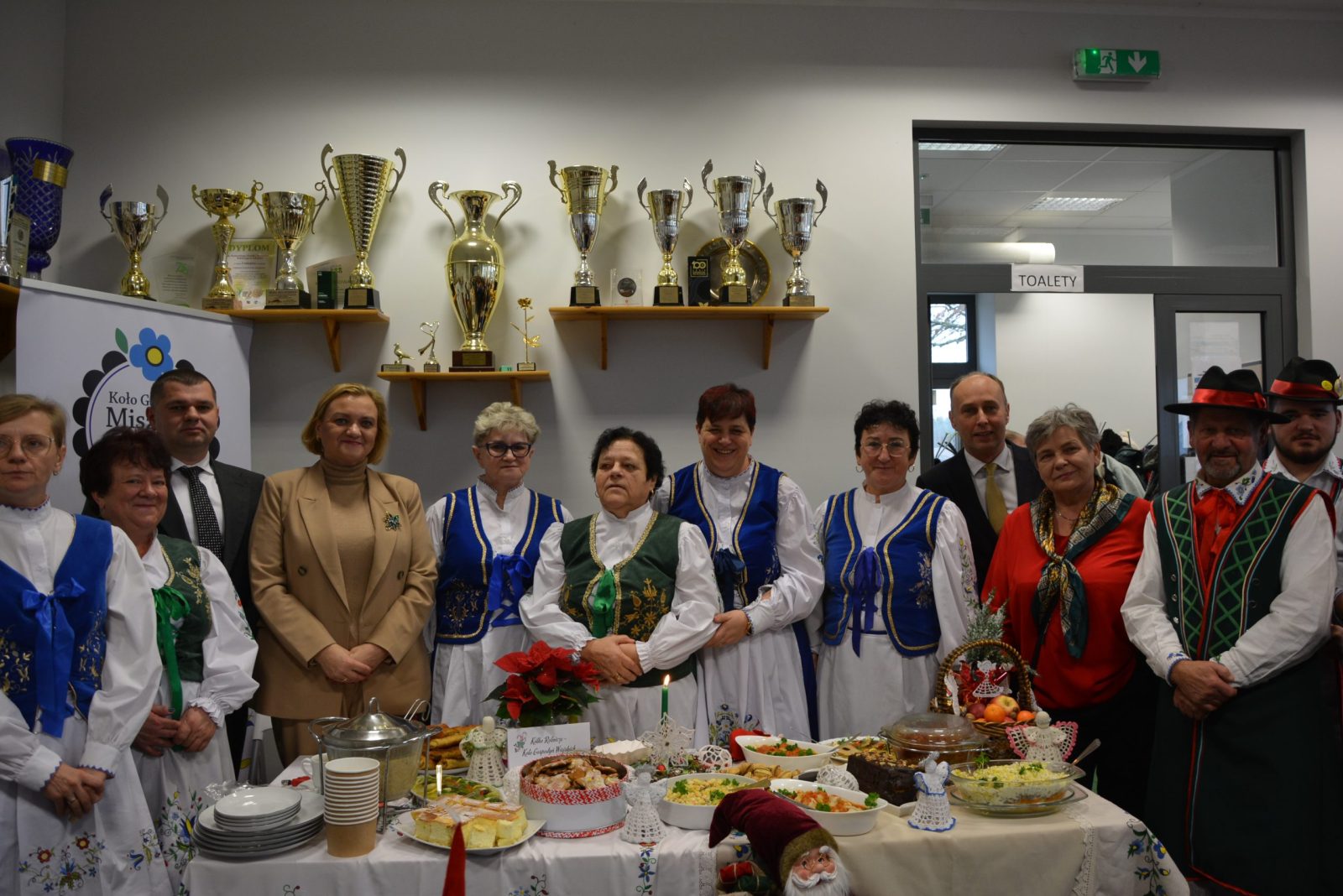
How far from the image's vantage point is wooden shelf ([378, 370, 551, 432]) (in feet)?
13.8

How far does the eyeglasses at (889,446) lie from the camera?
130 inches

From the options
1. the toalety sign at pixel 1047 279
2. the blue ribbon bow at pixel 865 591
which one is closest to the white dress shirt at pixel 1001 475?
the blue ribbon bow at pixel 865 591

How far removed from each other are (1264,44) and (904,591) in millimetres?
3499

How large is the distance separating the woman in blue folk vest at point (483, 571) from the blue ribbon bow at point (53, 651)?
114 centimetres

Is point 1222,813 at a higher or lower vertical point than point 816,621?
lower

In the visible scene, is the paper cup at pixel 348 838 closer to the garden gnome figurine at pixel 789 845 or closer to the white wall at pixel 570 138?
the garden gnome figurine at pixel 789 845

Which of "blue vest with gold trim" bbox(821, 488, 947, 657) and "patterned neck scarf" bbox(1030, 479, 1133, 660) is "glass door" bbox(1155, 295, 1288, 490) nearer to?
"patterned neck scarf" bbox(1030, 479, 1133, 660)

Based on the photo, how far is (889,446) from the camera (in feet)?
10.9

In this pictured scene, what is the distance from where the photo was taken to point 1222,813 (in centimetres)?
269

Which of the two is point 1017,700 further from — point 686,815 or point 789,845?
point 789,845

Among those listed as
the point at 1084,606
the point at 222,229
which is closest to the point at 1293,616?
the point at 1084,606

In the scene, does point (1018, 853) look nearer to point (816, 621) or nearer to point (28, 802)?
point (816, 621)

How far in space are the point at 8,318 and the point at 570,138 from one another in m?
2.27

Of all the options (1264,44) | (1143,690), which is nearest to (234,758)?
(1143,690)
